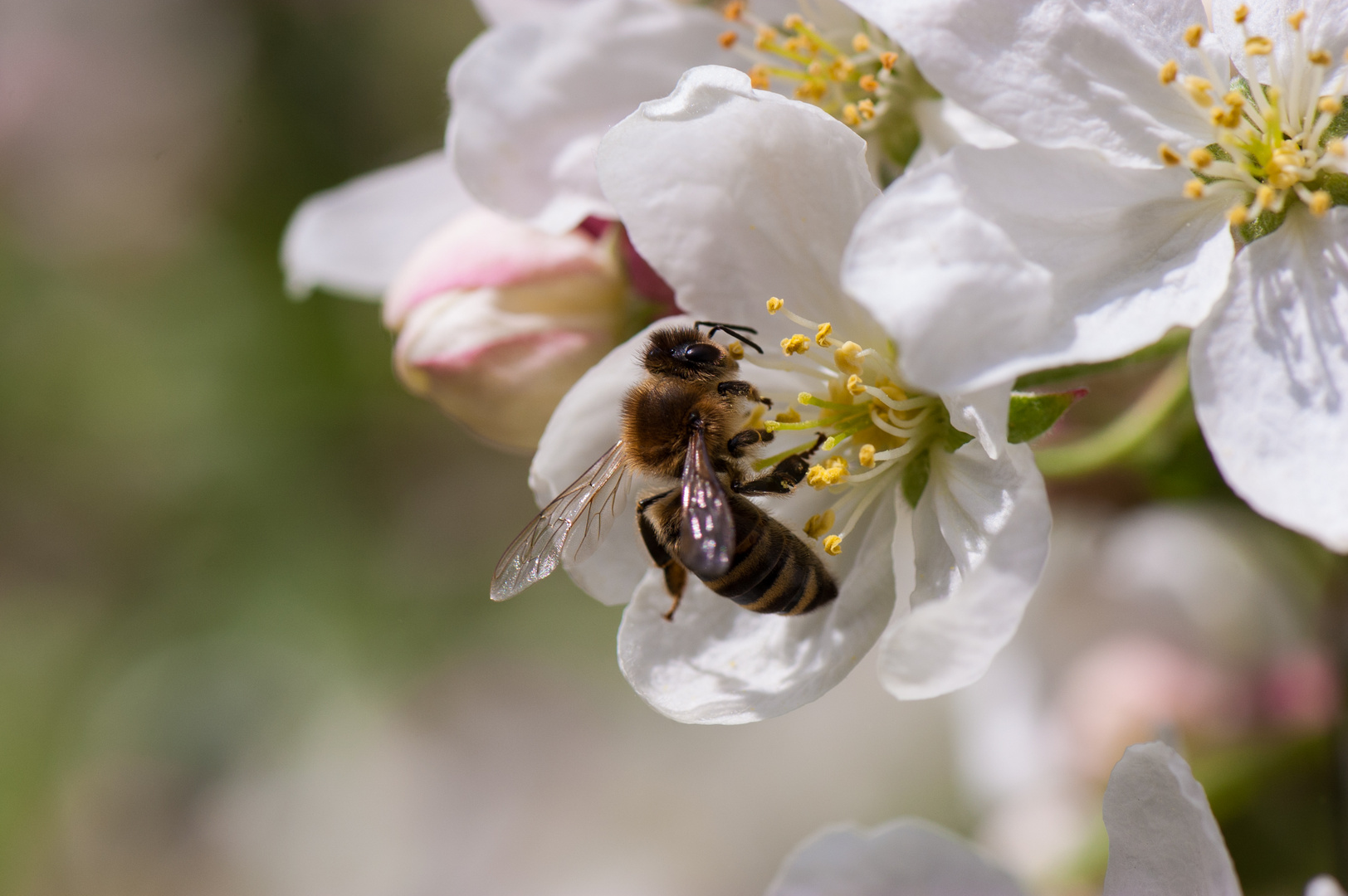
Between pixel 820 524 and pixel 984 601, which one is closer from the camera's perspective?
pixel 984 601

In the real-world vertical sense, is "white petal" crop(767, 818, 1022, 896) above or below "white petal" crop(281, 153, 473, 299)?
below

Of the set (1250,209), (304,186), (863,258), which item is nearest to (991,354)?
(863,258)

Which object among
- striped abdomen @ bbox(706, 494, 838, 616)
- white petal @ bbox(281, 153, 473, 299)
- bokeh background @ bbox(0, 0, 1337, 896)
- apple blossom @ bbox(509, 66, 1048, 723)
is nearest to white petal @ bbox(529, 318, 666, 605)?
apple blossom @ bbox(509, 66, 1048, 723)

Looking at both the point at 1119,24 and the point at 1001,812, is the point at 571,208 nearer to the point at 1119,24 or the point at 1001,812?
the point at 1119,24

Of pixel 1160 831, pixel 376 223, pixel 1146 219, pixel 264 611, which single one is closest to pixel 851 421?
pixel 1146 219

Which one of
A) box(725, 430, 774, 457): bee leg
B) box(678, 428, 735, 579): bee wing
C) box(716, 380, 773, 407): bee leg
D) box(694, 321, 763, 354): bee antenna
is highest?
box(694, 321, 763, 354): bee antenna

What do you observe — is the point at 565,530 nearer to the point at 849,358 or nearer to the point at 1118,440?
the point at 849,358

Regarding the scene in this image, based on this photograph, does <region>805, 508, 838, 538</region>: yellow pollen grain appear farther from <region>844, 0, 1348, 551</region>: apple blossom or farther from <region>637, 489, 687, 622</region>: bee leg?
<region>844, 0, 1348, 551</region>: apple blossom
